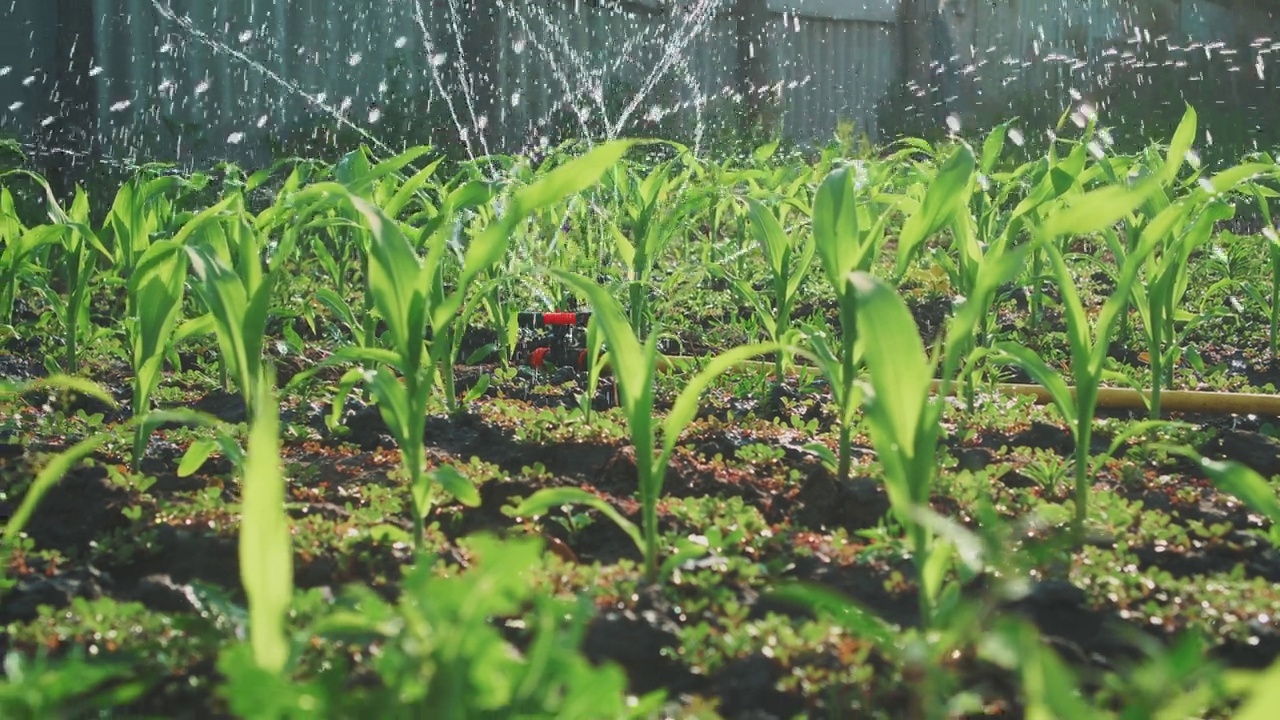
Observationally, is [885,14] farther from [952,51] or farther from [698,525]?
[698,525]

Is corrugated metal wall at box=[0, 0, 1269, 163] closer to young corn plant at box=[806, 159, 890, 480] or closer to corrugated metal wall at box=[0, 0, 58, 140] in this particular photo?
corrugated metal wall at box=[0, 0, 58, 140]

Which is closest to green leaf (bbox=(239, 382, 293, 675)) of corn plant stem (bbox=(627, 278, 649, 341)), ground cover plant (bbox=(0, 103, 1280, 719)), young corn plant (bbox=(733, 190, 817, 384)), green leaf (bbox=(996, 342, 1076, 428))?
ground cover plant (bbox=(0, 103, 1280, 719))

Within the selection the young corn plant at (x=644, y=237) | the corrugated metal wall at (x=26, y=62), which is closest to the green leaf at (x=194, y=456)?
the young corn plant at (x=644, y=237)

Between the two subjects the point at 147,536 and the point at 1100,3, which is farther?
the point at 1100,3

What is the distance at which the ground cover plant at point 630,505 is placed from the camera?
3.29 feet

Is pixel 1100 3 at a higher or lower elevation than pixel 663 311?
higher

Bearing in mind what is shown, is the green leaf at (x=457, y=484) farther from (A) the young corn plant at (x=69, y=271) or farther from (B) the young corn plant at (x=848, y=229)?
(A) the young corn plant at (x=69, y=271)

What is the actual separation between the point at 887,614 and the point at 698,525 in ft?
1.11

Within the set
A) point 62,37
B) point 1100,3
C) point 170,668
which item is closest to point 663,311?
point 170,668

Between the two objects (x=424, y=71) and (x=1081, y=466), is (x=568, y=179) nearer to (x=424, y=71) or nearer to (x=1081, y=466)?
(x=1081, y=466)

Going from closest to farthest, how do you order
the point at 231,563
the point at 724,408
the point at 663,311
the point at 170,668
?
the point at 170,668, the point at 231,563, the point at 724,408, the point at 663,311

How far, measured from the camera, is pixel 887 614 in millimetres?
1586

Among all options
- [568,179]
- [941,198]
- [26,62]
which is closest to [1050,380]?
[941,198]

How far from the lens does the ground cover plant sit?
1004 millimetres
